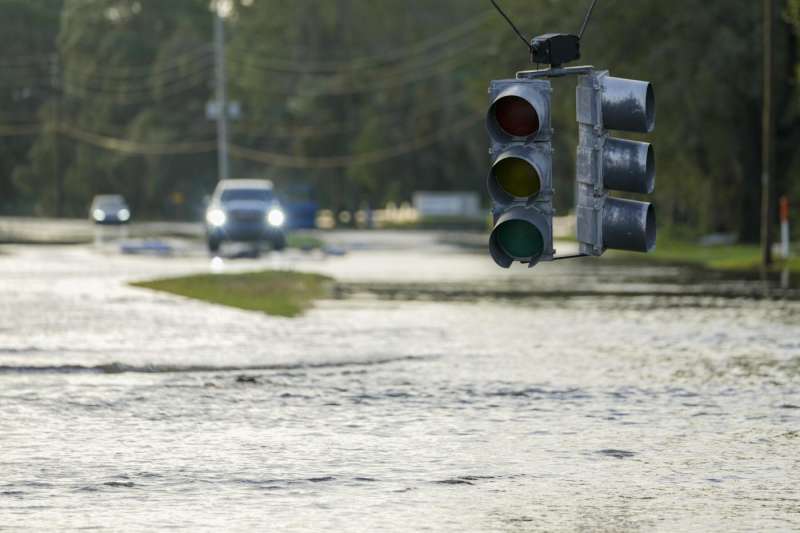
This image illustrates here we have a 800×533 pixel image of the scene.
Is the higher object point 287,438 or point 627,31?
point 627,31

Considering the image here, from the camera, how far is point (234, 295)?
29.9 m

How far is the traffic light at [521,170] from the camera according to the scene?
31.1ft

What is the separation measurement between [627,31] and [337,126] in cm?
5485

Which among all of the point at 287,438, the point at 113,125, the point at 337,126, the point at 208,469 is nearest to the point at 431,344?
the point at 287,438

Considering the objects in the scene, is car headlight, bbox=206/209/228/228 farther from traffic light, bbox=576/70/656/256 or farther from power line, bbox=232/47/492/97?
power line, bbox=232/47/492/97

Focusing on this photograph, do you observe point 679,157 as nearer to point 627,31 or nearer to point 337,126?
point 627,31

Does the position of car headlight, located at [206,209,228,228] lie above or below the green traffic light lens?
above

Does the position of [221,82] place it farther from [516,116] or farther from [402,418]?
[516,116]

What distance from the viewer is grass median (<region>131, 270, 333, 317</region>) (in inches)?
1093

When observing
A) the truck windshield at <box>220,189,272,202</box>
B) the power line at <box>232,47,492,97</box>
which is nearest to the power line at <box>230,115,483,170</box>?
the power line at <box>232,47,492,97</box>

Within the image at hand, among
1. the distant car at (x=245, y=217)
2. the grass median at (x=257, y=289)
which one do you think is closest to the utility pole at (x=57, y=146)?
the distant car at (x=245, y=217)

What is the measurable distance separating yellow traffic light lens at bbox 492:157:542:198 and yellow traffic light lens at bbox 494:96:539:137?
17 centimetres

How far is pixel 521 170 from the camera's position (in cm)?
961

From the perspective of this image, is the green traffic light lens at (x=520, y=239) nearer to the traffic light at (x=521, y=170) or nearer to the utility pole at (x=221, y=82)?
the traffic light at (x=521, y=170)
